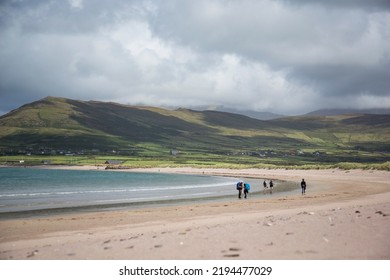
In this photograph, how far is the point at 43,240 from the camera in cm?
1734

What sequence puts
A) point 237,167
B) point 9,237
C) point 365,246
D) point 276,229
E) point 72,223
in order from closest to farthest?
point 365,246 < point 276,229 < point 9,237 < point 72,223 < point 237,167

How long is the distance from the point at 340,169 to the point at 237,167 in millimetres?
46683

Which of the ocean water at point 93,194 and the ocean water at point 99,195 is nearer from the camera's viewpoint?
the ocean water at point 99,195

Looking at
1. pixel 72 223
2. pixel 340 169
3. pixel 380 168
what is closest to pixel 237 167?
pixel 340 169

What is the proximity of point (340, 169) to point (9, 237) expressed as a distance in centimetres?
9734

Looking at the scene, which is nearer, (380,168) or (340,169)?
(380,168)

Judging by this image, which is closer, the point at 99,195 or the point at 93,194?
the point at 99,195

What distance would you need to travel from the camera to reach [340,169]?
101125 mm

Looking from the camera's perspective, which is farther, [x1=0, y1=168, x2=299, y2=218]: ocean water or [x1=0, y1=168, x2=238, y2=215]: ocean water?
[x1=0, y1=168, x2=238, y2=215]: ocean water
